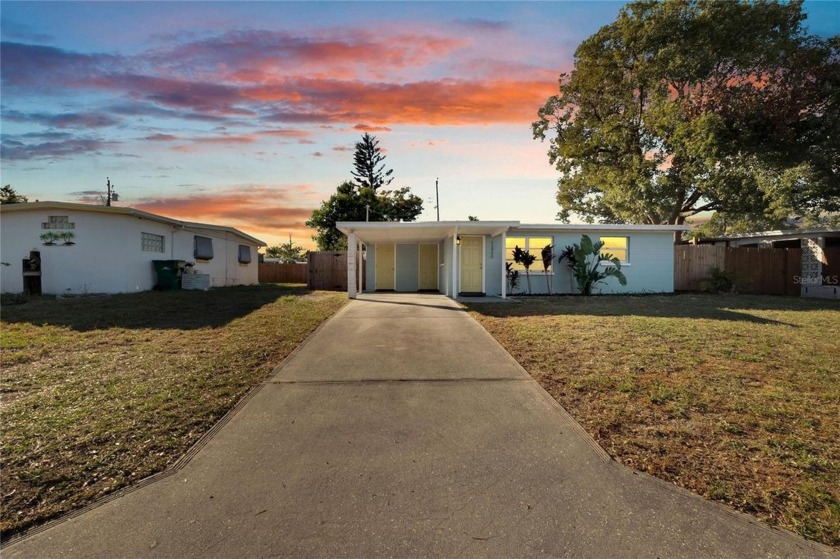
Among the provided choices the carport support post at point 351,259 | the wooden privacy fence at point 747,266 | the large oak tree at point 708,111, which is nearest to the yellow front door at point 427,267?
the carport support post at point 351,259

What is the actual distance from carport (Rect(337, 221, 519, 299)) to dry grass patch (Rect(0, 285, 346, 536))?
16.1 ft

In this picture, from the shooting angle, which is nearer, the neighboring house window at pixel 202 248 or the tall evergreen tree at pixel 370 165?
the neighboring house window at pixel 202 248

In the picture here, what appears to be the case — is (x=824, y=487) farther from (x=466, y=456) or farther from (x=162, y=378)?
(x=162, y=378)

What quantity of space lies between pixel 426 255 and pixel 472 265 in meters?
3.86

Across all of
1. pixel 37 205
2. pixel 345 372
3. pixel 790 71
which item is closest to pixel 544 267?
pixel 345 372

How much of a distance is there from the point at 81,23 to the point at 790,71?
2566 centimetres

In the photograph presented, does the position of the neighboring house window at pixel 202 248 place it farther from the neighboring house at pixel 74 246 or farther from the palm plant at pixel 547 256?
the palm plant at pixel 547 256

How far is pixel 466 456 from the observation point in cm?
292

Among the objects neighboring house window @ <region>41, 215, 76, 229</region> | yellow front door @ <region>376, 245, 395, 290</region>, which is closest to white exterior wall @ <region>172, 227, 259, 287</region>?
neighboring house window @ <region>41, 215, 76, 229</region>

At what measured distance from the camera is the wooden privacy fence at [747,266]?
16359mm

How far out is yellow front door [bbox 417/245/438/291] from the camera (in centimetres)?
1795

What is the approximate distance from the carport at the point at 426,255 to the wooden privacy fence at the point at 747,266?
328 inches

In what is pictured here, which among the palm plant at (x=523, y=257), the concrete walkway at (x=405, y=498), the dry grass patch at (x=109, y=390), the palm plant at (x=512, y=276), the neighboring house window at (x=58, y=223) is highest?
the neighboring house window at (x=58, y=223)

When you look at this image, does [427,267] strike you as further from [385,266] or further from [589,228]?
[589,228]
